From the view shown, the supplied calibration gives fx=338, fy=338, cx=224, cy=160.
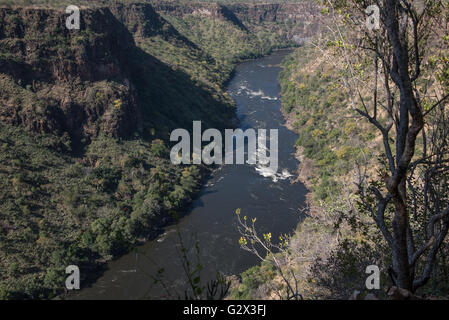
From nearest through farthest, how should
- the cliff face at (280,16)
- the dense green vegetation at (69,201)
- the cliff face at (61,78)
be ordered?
the dense green vegetation at (69,201) → the cliff face at (61,78) → the cliff face at (280,16)

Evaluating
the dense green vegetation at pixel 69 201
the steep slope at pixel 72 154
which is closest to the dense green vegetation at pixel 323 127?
the steep slope at pixel 72 154

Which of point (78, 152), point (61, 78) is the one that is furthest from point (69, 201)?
point (61, 78)

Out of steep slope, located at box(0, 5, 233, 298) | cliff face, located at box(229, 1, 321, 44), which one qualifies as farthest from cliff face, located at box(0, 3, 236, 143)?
cliff face, located at box(229, 1, 321, 44)

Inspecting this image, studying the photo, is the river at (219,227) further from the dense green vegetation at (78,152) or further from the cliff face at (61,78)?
the cliff face at (61,78)

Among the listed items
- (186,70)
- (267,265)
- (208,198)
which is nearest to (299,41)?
(186,70)

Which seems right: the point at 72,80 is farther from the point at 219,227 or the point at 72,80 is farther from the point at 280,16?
the point at 280,16

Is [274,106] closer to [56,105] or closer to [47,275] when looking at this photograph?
[56,105]

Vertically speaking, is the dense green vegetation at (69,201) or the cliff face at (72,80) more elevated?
the cliff face at (72,80)

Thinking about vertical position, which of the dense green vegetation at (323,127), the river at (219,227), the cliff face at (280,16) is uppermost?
the cliff face at (280,16)

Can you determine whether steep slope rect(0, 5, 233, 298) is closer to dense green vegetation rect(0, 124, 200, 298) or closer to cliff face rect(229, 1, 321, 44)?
dense green vegetation rect(0, 124, 200, 298)
